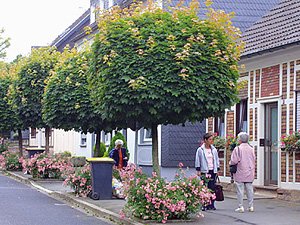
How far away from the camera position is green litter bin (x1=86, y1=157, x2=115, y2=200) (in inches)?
551

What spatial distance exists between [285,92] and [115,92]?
19.9 feet

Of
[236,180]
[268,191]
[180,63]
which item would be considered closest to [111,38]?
[180,63]

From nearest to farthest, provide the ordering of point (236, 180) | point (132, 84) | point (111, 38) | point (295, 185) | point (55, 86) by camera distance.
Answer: point (132, 84) → point (111, 38) → point (236, 180) → point (295, 185) → point (55, 86)

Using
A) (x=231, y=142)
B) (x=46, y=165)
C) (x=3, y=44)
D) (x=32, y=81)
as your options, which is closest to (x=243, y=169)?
(x=231, y=142)

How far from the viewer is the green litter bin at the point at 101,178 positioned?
14.0 meters

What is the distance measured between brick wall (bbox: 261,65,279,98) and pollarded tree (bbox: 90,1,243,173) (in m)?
4.34

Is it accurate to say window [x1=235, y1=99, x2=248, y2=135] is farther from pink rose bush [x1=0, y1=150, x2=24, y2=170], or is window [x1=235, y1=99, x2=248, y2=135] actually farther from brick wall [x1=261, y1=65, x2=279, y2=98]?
pink rose bush [x1=0, y1=150, x2=24, y2=170]

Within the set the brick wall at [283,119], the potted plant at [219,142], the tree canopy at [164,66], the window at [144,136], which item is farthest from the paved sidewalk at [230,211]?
the window at [144,136]

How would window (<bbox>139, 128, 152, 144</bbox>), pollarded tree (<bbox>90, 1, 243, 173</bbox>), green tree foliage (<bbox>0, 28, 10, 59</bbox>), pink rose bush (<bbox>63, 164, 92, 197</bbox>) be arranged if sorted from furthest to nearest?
green tree foliage (<bbox>0, 28, 10, 59</bbox>)
window (<bbox>139, 128, 152, 144</bbox>)
pink rose bush (<bbox>63, 164, 92, 197</bbox>)
pollarded tree (<bbox>90, 1, 243, 173</bbox>)

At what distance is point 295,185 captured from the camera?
13953mm

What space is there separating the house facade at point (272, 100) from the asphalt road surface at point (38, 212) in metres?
5.56

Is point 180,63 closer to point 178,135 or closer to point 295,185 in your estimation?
point 295,185

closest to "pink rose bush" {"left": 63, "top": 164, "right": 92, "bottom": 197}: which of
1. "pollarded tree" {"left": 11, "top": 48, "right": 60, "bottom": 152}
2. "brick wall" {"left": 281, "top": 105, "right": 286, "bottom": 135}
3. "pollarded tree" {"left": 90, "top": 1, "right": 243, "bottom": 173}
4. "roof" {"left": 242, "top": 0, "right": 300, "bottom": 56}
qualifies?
"pollarded tree" {"left": 90, "top": 1, "right": 243, "bottom": 173}

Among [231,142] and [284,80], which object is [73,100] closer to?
[231,142]
